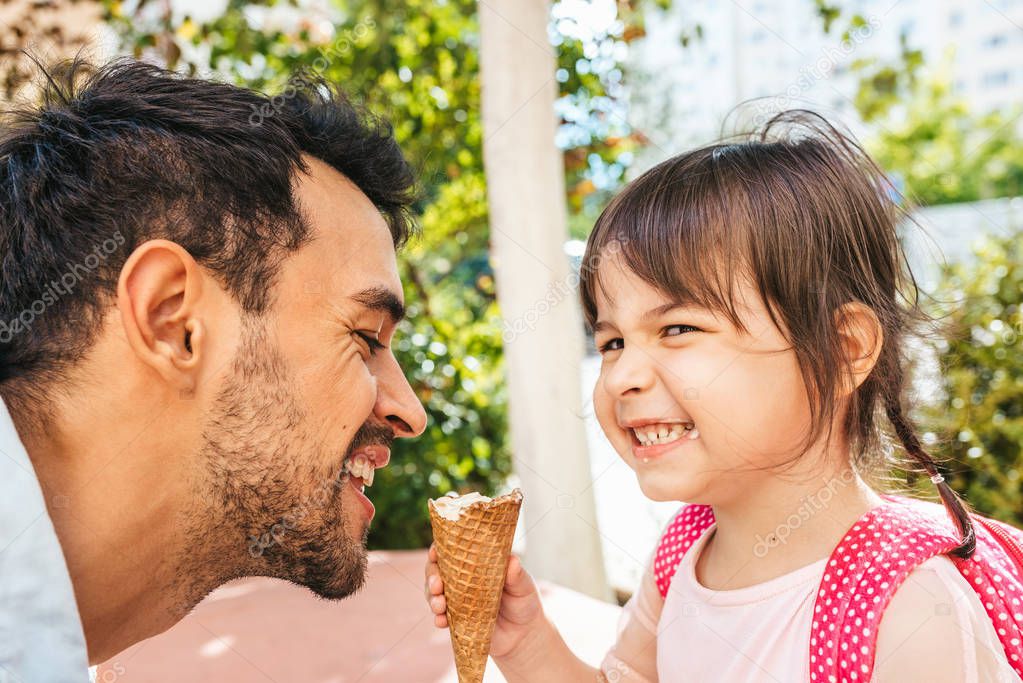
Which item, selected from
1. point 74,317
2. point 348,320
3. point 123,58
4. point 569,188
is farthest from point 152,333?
point 569,188

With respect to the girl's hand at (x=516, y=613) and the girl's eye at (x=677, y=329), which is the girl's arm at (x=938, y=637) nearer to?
the girl's eye at (x=677, y=329)

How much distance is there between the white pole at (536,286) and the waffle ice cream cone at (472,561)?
6.69 ft

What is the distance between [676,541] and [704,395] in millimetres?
631

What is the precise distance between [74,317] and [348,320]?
0.57 m

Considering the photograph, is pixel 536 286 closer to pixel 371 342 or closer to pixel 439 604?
pixel 371 342

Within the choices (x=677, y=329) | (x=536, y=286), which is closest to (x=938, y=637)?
(x=677, y=329)

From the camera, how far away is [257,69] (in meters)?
5.64

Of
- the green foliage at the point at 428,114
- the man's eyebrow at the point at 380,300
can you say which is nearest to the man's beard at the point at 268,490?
the man's eyebrow at the point at 380,300

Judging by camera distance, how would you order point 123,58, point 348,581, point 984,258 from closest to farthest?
point 348,581 < point 123,58 < point 984,258

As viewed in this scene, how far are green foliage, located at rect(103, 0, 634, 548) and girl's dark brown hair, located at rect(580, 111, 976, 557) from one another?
9.44ft

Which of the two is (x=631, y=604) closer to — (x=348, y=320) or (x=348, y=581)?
(x=348, y=581)

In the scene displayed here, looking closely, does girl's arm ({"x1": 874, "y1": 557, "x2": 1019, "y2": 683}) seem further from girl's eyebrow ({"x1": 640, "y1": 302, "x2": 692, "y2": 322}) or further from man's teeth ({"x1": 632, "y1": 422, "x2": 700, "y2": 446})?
girl's eyebrow ({"x1": 640, "y1": 302, "x2": 692, "y2": 322})

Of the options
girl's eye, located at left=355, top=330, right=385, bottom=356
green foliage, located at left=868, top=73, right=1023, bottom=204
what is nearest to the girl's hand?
girl's eye, located at left=355, top=330, right=385, bottom=356

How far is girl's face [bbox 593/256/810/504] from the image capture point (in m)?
1.86
